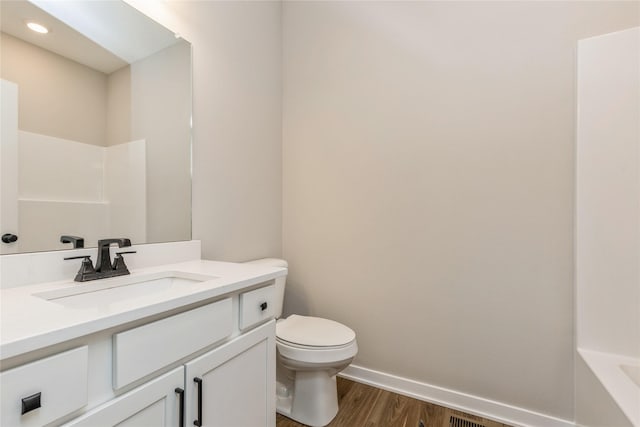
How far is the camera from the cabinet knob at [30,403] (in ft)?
1.69

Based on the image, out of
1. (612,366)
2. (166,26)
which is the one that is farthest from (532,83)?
(166,26)

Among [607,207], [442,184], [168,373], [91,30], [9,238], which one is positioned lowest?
[168,373]

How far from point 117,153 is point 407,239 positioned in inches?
59.0

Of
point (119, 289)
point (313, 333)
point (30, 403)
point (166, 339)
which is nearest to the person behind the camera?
point (30, 403)

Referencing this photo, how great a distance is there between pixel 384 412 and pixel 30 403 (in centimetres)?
154

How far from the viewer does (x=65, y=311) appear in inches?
25.8

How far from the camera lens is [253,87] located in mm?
1889

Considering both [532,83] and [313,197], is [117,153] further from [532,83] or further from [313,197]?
[532,83]

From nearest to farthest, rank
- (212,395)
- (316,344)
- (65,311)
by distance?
(65,311), (212,395), (316,344)

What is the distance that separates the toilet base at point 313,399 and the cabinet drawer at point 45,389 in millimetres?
1114

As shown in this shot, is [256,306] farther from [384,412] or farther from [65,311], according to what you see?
[384,412]

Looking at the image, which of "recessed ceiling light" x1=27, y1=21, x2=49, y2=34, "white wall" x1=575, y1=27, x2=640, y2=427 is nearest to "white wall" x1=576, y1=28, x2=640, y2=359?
"white wall" x1=575, y1=27, x2=640, y2=427

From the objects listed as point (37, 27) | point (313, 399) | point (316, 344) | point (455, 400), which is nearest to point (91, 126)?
point (37, 27)

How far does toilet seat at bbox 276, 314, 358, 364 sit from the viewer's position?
141 centimetres
